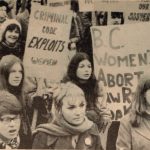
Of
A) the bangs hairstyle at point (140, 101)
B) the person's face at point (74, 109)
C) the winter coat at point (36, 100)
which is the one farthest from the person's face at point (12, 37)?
the bangs hairstyle at point (140, 101)

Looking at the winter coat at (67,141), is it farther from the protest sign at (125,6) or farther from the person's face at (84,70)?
the protest sign at (125,6)

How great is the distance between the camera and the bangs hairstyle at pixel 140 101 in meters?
0.96

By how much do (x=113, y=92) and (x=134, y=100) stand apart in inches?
2.4

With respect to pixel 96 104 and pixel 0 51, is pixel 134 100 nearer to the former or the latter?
pixel 96 104

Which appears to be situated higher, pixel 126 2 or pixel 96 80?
pixel 126 2

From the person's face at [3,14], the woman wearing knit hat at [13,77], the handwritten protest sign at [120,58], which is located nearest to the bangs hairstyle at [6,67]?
the woman wearing knit hat at [13,77]

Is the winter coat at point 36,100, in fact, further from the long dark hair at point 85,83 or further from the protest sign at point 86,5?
the protest sign at point 86,5

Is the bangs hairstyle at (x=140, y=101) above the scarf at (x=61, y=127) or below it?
above

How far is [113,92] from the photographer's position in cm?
97

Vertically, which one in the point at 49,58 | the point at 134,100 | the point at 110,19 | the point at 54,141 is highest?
the point at 110,19

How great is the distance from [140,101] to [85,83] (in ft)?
0.52

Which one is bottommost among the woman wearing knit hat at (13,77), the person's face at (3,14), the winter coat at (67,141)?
the winter coat at (67,141)

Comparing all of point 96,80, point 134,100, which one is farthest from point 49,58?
point 134,100

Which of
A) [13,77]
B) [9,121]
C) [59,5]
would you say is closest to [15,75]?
[13,77]
